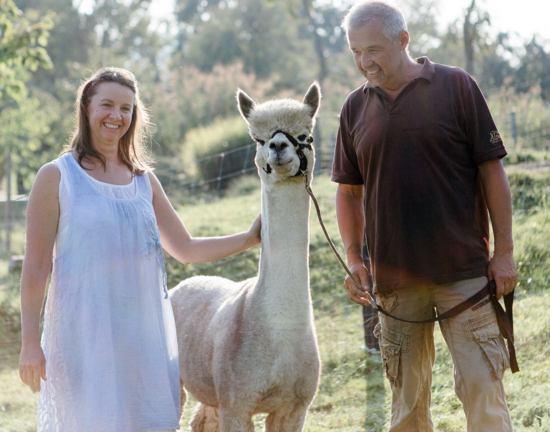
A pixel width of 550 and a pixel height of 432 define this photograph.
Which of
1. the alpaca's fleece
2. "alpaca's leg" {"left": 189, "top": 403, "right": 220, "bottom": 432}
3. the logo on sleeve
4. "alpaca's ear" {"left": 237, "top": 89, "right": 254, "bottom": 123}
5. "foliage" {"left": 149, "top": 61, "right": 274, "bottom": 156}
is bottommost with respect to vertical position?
"alpaca's leg" {"left": 189, "top": 403, "right": 220, "bottom": 432}

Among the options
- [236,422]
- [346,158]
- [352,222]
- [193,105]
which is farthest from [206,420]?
Answer: [193,105]

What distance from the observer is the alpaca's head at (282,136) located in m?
2.60

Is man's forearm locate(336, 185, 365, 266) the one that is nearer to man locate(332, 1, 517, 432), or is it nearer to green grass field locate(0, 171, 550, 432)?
man locate(332, 1, 517, 432)

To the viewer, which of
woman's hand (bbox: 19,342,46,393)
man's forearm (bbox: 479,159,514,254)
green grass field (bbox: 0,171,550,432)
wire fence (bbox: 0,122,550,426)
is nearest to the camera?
woman's hand (bbox: 19,342,46,393)

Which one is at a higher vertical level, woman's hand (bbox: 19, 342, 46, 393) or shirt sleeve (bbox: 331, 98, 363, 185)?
shirt sleeve (bbox: 331, 98, 363, 185)

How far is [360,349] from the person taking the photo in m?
5.38

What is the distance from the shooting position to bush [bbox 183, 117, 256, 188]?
13.5 metres

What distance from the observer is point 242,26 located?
133ft

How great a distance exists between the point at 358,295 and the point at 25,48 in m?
7.20

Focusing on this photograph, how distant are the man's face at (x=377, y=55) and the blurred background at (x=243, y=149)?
4.20ft

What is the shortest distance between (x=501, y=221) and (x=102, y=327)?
177 cm

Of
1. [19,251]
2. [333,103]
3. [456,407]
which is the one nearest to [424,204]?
[456,407]

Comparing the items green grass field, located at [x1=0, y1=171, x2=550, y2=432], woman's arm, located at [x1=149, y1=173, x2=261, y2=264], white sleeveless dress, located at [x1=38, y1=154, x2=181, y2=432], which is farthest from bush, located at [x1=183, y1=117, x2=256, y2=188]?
white sleeveless dress, located at [x1=38, y1=154, x2=181, y2=432]

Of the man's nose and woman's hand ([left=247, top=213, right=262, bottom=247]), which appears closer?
the man's nose
